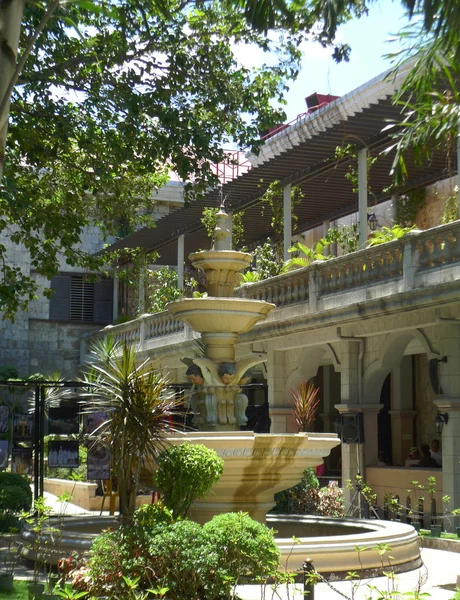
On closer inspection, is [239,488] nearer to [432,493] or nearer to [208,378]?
[208,378]

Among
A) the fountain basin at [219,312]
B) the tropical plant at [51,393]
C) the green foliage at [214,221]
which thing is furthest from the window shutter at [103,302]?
the fountain basin at [219,312]

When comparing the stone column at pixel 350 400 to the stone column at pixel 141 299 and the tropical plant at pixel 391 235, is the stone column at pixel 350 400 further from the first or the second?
the stone column at pixel 141 299

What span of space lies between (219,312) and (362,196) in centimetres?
725

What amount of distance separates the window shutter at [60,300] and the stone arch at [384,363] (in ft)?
59.6

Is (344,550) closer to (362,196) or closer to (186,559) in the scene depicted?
(186,559)

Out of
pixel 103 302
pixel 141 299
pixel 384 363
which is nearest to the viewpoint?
pixel 384 363

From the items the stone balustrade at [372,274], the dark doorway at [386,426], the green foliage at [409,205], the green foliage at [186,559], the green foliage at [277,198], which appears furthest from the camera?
the dark doorway at [386,426]

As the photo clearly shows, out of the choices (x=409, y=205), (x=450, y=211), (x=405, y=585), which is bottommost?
(x=405, y=585)

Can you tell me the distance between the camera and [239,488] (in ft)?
38.4

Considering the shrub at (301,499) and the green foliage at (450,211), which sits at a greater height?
the green foliage at (450,211)

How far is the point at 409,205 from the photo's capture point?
79.8 feet

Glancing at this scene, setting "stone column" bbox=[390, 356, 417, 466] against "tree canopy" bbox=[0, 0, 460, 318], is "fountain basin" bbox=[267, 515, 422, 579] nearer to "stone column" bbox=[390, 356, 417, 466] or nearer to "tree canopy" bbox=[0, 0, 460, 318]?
"tree canopy" bbox=[0, 0, 460, 318]

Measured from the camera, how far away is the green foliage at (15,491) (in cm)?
1441

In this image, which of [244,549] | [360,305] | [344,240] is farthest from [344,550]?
[344,240]
